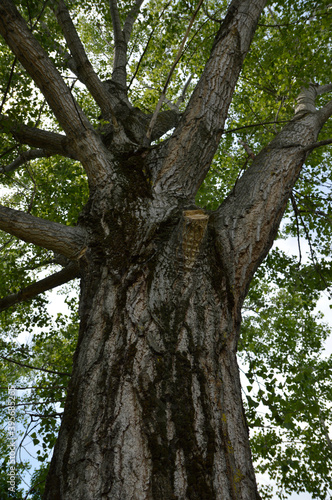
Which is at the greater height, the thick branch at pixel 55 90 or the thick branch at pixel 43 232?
the thick branch at pixel 55 90

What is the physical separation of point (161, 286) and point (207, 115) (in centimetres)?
164

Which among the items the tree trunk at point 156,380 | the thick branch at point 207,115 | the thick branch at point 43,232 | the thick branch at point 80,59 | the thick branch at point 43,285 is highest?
the thick branch at point 80,59

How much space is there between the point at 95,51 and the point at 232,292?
428 inches

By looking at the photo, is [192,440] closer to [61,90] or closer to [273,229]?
[273,229]

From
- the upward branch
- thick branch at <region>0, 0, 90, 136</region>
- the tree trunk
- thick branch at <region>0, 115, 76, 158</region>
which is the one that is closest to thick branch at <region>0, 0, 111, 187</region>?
thick branch at <region>0, 0, 90, 136</region>

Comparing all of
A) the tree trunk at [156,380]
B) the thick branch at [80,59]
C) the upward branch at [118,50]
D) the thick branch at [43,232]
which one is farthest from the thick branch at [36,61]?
the upward branch at [118,50]

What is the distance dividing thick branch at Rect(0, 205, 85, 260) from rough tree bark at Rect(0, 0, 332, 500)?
0.01m

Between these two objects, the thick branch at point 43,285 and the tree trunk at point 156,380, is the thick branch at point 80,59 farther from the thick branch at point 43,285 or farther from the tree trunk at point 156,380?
the tree trunk at point 156,380

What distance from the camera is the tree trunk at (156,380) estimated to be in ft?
4.42

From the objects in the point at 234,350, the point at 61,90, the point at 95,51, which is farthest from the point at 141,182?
the point at 95,51

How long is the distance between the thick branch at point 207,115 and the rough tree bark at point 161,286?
1 centimetres

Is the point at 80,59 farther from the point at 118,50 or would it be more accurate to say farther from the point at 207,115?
the point at 118,50

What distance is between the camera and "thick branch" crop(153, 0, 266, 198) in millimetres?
2684

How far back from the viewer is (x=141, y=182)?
2676 mm
